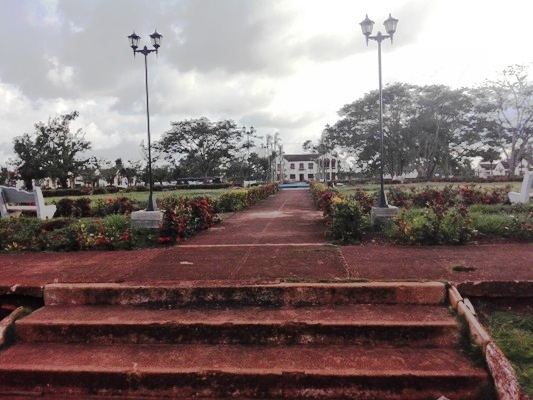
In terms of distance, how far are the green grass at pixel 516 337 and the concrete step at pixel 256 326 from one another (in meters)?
0.37

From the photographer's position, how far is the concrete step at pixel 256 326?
10.4 feet

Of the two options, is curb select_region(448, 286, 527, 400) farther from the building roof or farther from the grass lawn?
the building roof

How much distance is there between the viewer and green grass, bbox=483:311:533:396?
2.69 meters

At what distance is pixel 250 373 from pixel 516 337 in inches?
82.9

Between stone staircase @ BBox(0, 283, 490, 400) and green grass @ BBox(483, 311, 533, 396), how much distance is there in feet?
0.94

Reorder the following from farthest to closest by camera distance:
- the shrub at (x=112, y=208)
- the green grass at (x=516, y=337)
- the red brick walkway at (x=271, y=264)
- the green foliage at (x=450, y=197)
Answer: the shrub at (x=112, y=208), the green foliage at (x=450, y=197), the red brick walkway at (x=271, y=264), the green grass at (x=516, y=337)

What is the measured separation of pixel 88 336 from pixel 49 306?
0.82 meters

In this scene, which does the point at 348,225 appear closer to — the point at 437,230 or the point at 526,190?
the point at 437,230

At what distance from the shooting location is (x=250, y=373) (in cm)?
284

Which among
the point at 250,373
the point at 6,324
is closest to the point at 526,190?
the point at 250,373

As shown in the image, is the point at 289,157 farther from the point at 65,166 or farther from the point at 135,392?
the point at 135,392

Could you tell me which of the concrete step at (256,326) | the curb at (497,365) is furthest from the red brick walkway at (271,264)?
the curb at (497,365)

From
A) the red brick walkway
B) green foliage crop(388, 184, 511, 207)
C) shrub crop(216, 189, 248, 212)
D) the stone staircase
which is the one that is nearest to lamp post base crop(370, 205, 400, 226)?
the red brick walkway

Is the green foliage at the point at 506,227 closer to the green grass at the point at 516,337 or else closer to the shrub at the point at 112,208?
the green grass at the point at 516,337
